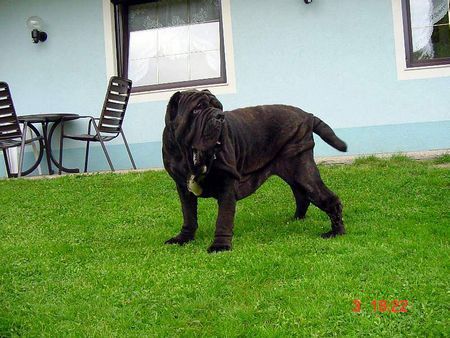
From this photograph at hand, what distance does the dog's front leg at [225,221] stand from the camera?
384 cm

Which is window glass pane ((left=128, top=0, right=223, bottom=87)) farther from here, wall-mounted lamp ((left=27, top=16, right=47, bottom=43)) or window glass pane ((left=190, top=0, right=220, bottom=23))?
wall-mounted lamp ((left=27, top=16, right=47, bottom=43))

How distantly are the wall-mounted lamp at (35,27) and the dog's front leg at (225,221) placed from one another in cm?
680

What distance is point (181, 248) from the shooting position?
13.1 ft

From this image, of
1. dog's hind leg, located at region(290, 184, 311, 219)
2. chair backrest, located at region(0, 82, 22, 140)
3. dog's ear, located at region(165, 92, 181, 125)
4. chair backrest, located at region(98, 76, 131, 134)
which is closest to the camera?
dog's ear, located at region(165, 92, 181, 125)

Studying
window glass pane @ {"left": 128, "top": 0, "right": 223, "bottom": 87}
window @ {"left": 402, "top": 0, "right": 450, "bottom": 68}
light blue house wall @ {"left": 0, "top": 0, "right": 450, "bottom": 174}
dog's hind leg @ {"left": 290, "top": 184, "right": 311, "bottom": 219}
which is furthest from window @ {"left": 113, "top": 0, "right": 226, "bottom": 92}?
dog's hind leg @ {"left": 290, "top": 184, "right": 311, "bottom": 219}

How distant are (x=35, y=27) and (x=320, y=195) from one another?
706 cm

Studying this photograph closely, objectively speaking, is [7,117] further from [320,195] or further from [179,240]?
[320,195]

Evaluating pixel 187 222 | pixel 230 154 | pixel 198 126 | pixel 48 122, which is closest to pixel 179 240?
pixel 187 222

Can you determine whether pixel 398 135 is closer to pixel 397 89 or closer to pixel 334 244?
pixel 397 89

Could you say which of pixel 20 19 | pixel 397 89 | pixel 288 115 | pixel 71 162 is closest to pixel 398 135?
pixel 397 89

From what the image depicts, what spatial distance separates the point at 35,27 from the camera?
952cm

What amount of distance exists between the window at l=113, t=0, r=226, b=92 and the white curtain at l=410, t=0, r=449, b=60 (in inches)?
114

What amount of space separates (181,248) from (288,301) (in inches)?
51.0

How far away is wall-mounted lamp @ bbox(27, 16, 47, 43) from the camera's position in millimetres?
9484
